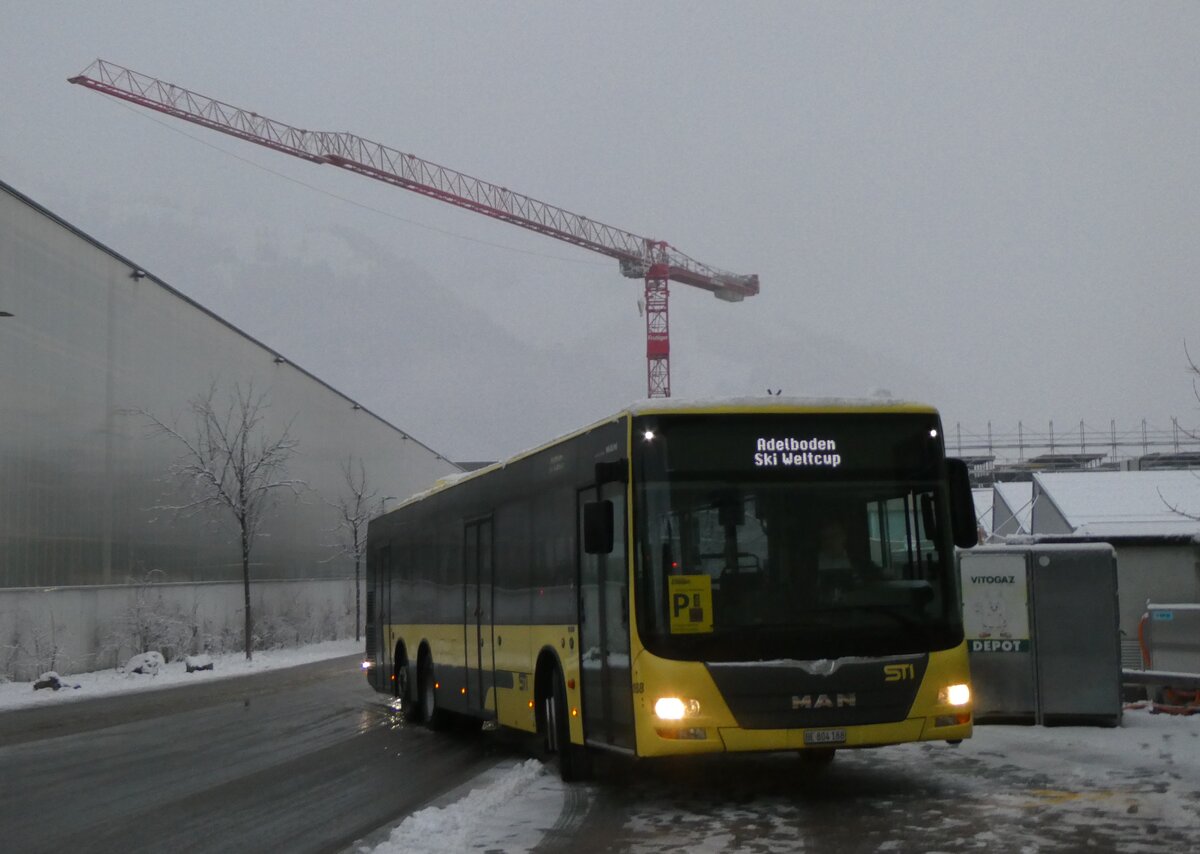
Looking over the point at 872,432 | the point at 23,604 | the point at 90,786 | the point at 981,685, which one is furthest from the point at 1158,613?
the point at 23,604

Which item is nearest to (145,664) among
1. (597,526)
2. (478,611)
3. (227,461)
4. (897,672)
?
(227,461)

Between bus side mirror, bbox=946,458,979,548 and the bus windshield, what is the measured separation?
0.28ft

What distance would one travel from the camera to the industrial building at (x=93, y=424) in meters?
32.1

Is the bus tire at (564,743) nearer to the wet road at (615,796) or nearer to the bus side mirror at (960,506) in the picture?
the wet road at (615,796)

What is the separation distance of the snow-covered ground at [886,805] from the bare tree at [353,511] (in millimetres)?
45614

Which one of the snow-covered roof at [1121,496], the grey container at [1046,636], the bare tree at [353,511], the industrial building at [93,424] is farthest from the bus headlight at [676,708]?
the bare tree at [353,511]

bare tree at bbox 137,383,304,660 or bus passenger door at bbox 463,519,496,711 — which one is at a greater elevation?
bare tree at bbox 137,383,304,660

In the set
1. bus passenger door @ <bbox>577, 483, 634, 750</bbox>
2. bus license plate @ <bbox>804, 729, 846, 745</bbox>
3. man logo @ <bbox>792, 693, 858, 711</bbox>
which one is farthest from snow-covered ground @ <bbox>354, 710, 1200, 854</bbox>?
man logo @ <bbox>792, 693, 858, 711</bbox>

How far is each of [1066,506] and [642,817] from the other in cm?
2724

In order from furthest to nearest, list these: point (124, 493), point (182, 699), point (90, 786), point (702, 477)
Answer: point (124, 493) < point (182, 699) < point (90, 786) < point (702, 477)

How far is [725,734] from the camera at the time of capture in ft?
33.8

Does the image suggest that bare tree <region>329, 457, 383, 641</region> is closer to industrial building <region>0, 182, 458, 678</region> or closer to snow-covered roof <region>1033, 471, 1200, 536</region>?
industrial building <region>0, 182, 458, 678</region>

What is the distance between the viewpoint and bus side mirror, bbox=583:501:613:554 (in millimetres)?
10695

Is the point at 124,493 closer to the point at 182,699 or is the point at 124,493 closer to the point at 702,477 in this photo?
the point at 182,699
